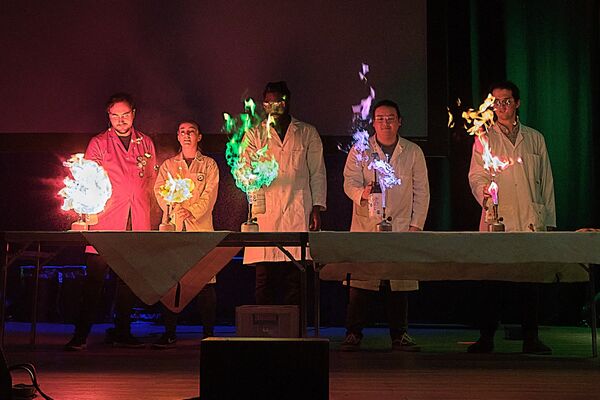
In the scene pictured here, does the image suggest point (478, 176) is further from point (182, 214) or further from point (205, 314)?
point (205, 314)

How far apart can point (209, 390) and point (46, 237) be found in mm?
1838

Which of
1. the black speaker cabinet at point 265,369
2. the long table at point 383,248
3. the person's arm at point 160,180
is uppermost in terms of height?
the person's arm at point 160,180

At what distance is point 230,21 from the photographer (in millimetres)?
6441

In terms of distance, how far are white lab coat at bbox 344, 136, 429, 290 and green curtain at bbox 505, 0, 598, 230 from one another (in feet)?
7.00

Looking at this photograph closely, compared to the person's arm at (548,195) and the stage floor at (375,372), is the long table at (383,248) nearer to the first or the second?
the stage floor at (375,372)

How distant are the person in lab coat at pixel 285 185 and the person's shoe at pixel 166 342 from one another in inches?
27.4

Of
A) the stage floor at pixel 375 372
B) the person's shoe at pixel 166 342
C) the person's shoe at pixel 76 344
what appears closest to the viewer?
A: the stage floor at pixel 375 372

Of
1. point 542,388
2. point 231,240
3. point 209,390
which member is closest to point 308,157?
point 231,240

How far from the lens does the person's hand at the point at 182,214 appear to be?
191 inches

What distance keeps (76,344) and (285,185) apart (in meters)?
1.70

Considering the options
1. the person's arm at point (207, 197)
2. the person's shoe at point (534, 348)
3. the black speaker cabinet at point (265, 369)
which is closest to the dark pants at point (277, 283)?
the person's arm at point (207, 197)

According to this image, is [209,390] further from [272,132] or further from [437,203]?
[437,203]

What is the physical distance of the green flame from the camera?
449cm

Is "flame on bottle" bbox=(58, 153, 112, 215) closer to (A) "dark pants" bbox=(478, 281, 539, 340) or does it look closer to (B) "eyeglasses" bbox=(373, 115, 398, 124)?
(B) "eyeglasses" bbox=(373, 115, 398, 124)
